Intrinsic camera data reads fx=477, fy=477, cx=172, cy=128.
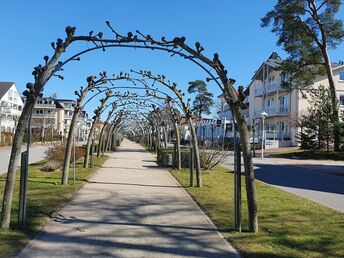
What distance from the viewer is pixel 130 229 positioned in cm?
765

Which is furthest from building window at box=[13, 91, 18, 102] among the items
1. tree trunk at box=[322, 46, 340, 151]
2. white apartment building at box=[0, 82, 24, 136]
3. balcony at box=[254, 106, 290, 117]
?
tree trunk at box=[322, 46, 340, 151]

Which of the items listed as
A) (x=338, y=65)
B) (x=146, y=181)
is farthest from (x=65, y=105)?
(x=146, y=181)

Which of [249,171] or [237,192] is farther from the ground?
[249,171]

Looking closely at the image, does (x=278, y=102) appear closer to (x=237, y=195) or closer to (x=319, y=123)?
(x=319, y=123)

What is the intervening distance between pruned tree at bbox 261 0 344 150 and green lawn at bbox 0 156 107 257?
91.8ft

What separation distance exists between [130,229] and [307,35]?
117 ft

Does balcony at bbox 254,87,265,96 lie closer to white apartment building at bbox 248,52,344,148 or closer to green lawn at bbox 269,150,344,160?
white apartment building at bbox 248,52,344,148

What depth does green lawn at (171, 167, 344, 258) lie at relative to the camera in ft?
21.1

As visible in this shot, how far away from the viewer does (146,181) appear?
51.6 feet

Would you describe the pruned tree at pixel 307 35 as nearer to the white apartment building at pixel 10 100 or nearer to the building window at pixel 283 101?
the building window at pixel 283 101

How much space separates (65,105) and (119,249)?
407 feet

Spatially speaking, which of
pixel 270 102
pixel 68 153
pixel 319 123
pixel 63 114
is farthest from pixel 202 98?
pixel 68 153

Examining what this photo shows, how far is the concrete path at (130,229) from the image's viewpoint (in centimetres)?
622

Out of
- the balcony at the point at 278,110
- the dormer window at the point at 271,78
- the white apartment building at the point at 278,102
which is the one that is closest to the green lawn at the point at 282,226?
the white apartment building at the point at 278,102
